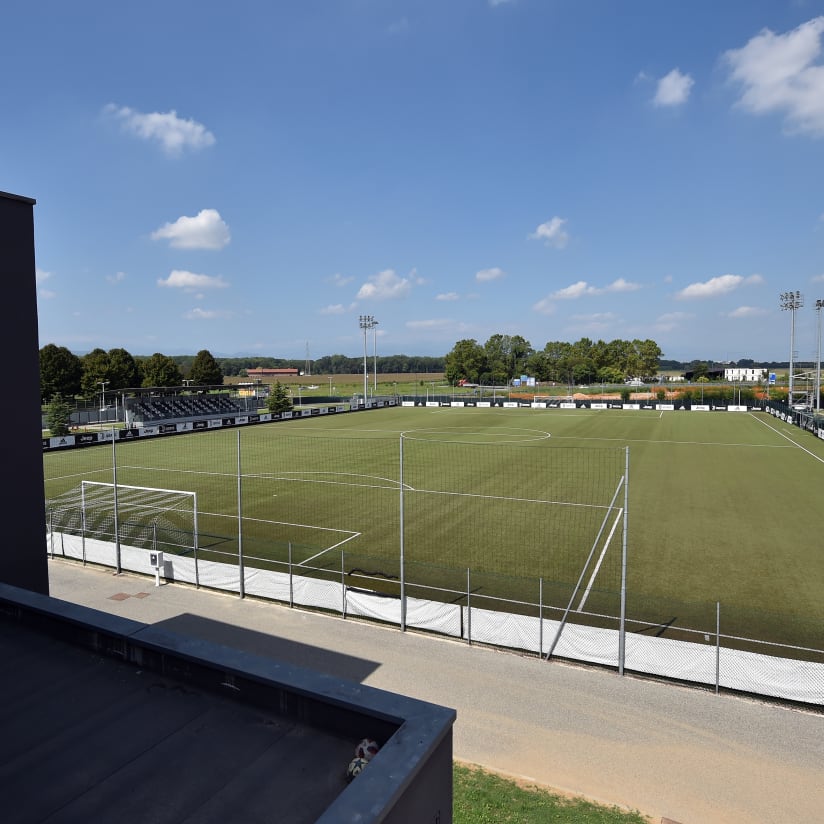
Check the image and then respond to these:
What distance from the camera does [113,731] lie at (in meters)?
5.26

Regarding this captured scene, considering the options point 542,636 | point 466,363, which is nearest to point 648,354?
point 466,363

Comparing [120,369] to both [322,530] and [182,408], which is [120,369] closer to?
[182,408]

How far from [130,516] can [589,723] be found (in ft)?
70.9

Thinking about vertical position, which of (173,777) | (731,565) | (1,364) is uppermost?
(1,364)

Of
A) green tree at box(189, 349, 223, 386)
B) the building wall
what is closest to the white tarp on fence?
the building wall

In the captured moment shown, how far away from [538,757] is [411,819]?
658cm

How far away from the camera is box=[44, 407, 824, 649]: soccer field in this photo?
1742 cm

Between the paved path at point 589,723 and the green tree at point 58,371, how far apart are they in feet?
221

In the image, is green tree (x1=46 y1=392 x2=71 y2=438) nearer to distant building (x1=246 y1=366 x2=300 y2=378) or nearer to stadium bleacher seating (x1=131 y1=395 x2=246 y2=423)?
stadium bleacher seating (x1=131 y1=395 x2=246 y2=423)

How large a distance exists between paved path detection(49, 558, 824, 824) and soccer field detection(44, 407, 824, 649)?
2.43m

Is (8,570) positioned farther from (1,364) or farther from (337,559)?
(337,559)

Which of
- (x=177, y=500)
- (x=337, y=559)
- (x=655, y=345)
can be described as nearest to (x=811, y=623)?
(x=337, y=559)

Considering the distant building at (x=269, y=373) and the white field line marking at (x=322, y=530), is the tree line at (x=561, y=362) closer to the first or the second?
the distant building at (x=269, y=373)

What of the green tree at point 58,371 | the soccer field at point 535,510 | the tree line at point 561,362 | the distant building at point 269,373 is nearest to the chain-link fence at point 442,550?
the soccer field at point 535,510
